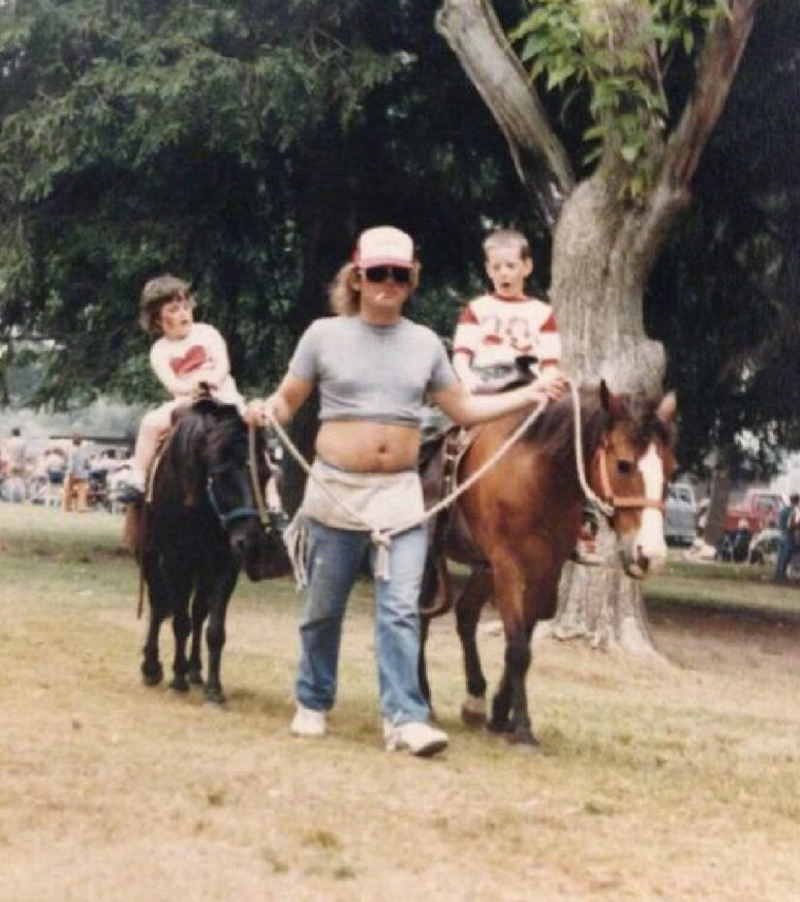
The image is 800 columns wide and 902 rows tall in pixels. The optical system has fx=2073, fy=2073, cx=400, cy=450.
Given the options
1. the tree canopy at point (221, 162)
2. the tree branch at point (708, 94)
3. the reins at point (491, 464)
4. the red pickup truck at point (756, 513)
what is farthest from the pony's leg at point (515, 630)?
the red pickup truck at point (756, 513)

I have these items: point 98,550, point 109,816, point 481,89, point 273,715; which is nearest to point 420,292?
point 98,550

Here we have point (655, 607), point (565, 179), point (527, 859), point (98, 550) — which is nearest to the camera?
point (527, 859)

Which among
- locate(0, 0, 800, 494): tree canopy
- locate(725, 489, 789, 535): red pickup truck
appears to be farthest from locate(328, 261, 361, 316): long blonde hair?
locate(725, 489, 789, 535): red pickup truck

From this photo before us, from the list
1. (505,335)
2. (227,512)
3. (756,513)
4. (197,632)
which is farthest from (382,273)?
(756,513)

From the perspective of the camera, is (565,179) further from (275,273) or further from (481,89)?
(275,273)

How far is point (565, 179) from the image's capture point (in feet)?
58.9

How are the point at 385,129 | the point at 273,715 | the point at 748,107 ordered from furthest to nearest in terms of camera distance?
the point at 385,129 < the point at 748,107 < the point at 273,715

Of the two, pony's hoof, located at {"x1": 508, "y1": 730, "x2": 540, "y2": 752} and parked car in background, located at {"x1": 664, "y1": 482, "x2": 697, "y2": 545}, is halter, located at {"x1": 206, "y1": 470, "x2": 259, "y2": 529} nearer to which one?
pony's hoof, located at {"x1": 508, "y1": 730, "x2": 540, "y2": 752}

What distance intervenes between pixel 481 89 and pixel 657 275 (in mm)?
6650

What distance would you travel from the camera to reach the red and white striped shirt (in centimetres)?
1083

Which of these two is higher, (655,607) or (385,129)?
(385,129)

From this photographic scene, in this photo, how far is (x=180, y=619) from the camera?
11625 millimetres

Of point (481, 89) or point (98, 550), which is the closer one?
point (481, 89)

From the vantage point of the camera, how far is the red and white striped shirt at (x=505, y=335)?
10.8m
